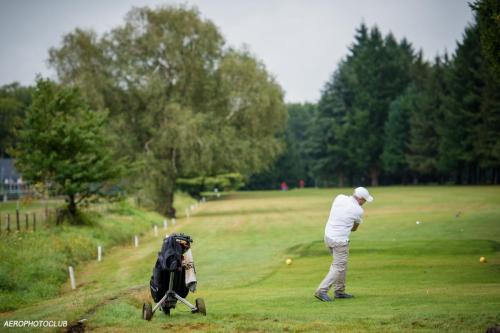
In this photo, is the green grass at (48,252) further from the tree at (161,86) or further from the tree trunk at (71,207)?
the tree at (161,86)

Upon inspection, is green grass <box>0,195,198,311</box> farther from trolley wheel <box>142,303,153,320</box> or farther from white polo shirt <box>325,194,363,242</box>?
white polo shirt <box>325,194,363,242</box>

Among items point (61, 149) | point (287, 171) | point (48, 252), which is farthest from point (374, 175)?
point (48, 252)

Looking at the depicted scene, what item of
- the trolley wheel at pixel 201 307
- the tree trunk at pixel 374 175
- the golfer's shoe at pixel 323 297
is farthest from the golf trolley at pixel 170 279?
the tree trunk at pixel 374 175

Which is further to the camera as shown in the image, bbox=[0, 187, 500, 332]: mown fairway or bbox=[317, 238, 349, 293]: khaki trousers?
bbox=[317, 238, 349, 293]: khaki trousers

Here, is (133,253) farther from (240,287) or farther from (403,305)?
(403,305)

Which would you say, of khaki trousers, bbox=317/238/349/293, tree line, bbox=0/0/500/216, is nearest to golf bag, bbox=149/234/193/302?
khaki trousers, bbox=317/238/349/293

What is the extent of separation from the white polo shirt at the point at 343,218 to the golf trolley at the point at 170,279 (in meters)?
3.08

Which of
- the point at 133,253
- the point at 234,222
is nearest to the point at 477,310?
the point at 133,253

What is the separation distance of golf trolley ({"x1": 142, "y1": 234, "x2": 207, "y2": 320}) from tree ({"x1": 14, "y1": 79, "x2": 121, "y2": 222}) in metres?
25.8

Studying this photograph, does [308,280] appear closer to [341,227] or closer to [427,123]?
[341,227]

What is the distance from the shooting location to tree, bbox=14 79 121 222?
37.9m

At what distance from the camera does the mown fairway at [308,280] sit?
11336 millimetres

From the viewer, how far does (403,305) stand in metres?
12.5

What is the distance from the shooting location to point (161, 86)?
58.0 meters
